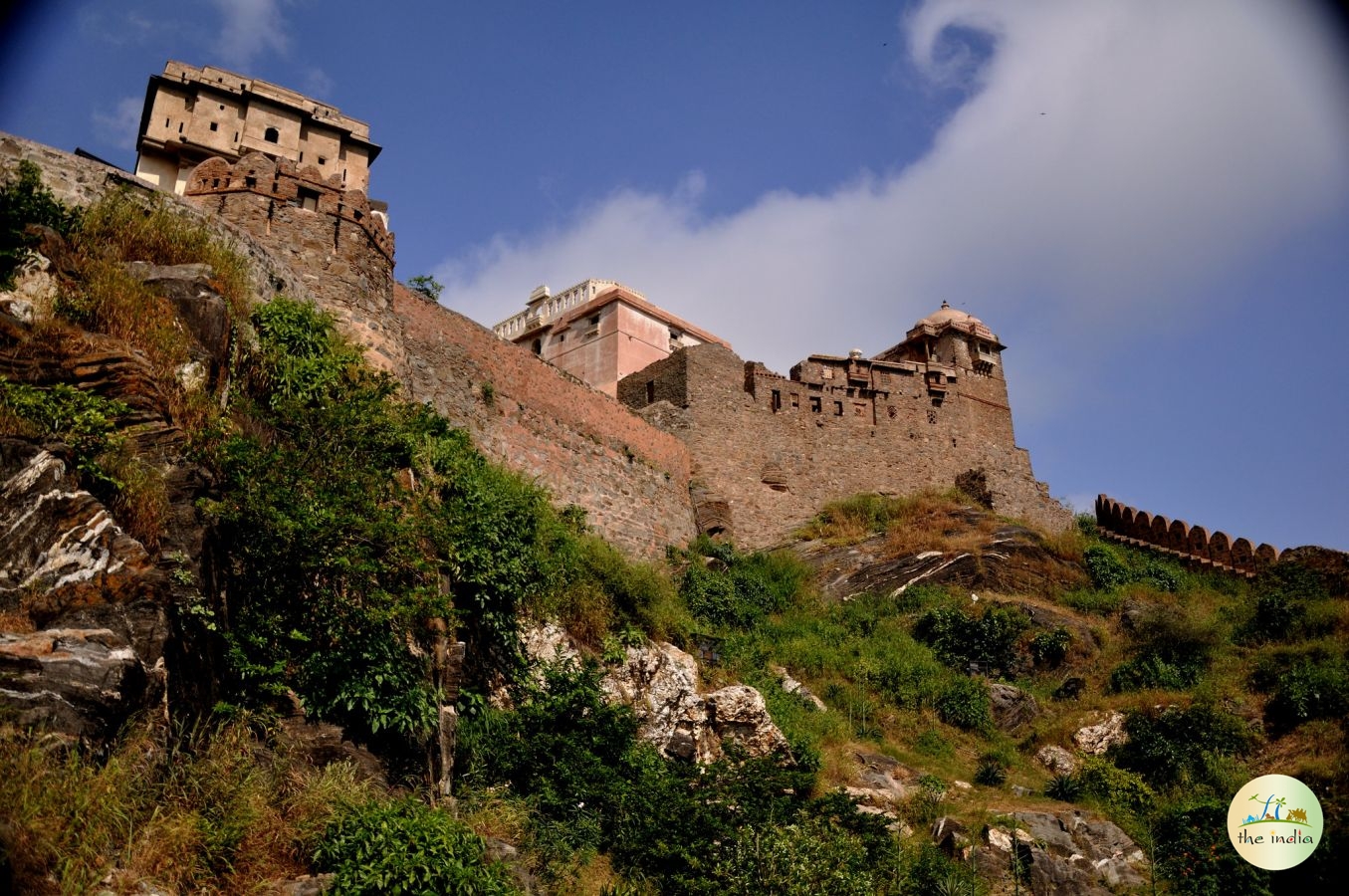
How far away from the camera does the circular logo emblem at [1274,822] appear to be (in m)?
15.1

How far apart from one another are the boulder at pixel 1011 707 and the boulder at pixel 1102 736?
1.12 meters

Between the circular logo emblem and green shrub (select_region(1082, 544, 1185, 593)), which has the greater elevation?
green shrub (select_region(1082, 544, 1185, 593))

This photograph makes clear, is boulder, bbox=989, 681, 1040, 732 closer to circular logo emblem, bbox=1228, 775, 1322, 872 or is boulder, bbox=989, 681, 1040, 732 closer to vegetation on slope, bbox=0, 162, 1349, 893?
vegetation on slope, bbox=0, 162, 1349, 893

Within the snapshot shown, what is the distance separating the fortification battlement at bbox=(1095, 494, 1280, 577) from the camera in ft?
84.4

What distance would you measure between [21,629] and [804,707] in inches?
531

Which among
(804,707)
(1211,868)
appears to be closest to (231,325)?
(804,707)

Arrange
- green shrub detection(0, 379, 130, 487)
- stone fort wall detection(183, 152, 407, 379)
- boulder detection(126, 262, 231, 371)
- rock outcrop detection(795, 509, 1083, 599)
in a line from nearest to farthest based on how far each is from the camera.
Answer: green shrub detection(0, 379, 130, 487), boulder detection(126, 262, 231, 371), stone fort wall detection(183, 152, 407, 379), rock outcrop detection(795, 509, 1083, 599)

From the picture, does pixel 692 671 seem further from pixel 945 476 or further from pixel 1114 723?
pixel 945 476

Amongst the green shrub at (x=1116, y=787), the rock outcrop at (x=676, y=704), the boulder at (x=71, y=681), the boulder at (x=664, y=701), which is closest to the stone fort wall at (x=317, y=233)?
the rock outcrop at (x=676, y=704)

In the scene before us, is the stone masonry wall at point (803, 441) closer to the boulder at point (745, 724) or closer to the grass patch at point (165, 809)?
the boulder at point (745, 724)

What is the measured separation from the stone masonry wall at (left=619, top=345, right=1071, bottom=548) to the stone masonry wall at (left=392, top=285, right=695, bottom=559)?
1.86 m

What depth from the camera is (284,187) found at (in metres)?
16.7

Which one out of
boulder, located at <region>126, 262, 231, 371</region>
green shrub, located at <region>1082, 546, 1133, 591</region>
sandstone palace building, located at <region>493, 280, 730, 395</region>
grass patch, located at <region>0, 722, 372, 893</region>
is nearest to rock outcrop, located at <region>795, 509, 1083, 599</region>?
green shrub, located at <region>1082, 546, 1133, 591</region>

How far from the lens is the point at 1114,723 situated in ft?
62.4
